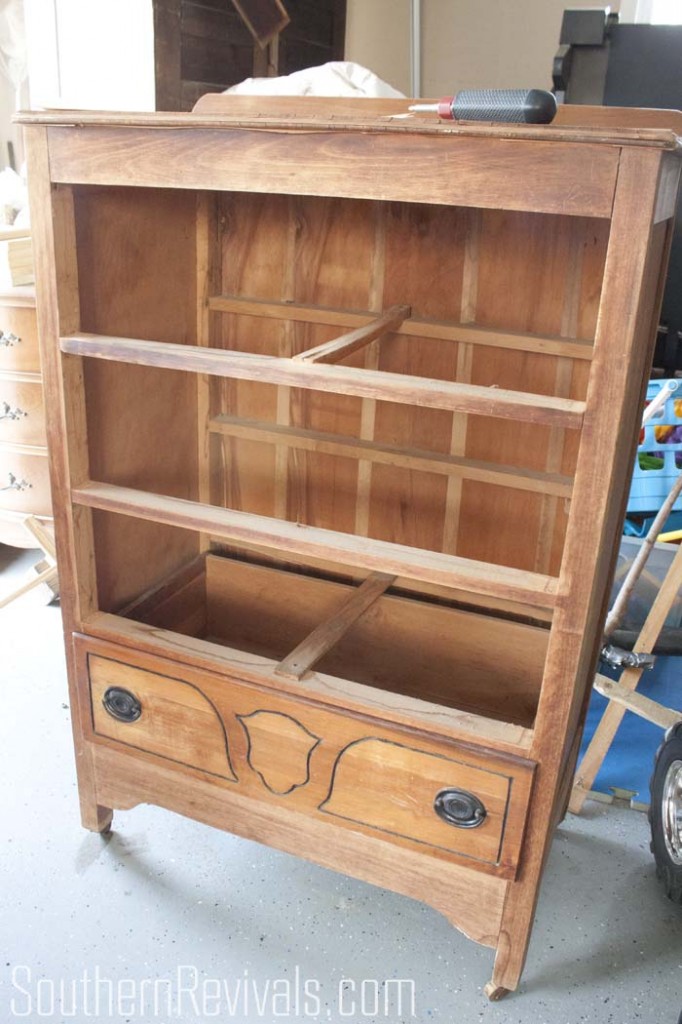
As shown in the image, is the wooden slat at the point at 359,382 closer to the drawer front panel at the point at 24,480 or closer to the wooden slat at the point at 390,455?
the wooden slat at the point at 390,455

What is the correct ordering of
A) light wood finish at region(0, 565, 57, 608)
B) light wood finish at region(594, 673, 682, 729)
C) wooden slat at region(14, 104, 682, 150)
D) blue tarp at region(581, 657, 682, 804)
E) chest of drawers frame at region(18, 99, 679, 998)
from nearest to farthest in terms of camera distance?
wooden slat at region(14, 104, 682, 150)
chest of drawers frame at region(18, 99, 679, 998)
light wood finish at region(594, 673, 682, 729)
blue tarp at region(581, 657, 682, 804)
light wood finish at region(0, 565, 57, 608)

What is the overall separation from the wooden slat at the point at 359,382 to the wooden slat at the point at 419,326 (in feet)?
1.30

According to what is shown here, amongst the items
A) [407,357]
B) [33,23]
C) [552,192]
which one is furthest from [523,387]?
[33,23]

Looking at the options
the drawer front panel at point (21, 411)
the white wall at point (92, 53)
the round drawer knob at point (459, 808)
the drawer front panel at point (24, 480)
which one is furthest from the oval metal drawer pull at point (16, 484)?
the round drawer knob at point (459, 808)

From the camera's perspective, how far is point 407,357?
1.80 metres

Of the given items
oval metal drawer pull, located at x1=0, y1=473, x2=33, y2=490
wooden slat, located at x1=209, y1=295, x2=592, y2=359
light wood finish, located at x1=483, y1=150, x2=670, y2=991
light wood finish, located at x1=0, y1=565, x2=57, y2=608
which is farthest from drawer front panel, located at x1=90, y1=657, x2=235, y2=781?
oval metal drawer pull, located at x1=0, y1=473, x2=33, y2=490

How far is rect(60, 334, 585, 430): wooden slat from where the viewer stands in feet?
3.93

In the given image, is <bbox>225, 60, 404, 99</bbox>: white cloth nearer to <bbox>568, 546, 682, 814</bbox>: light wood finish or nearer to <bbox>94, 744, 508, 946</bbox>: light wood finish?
A: <bbox>568, 546, 682, 814</bbox>: light wood finish

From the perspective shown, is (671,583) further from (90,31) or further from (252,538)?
(90,31)

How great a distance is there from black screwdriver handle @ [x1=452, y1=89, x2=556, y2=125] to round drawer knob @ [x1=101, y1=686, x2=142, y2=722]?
3.82ft

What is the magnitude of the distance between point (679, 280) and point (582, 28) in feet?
3.11

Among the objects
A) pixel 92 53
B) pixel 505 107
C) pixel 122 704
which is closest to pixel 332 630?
pixel 122 704

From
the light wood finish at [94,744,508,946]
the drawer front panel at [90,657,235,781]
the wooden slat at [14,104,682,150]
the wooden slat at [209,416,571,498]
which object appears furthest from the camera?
the wooden slat at [209,416,571,498]

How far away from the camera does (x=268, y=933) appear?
1640 millimetres
